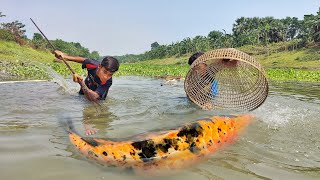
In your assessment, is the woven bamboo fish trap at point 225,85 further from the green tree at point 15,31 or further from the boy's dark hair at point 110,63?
the green tree at point 15,31

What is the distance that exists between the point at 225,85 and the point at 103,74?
261 centimetres

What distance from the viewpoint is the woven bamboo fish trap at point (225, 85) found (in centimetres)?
576

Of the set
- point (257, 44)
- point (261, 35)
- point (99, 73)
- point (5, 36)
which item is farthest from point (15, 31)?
point (261, 35)

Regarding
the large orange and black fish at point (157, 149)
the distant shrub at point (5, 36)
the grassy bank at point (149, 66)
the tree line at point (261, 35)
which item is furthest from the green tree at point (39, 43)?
the large orange and black fish at point (157, 149)

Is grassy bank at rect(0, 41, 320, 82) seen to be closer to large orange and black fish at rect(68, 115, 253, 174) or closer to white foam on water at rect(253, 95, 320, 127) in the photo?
white foam on water at rect(253, 95, 320, 127)

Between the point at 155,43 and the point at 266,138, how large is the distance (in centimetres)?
16835

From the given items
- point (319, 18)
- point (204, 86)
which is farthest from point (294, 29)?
point (204, 86)

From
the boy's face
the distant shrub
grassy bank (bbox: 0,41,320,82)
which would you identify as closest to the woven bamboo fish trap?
the boy's face

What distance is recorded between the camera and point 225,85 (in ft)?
22.5

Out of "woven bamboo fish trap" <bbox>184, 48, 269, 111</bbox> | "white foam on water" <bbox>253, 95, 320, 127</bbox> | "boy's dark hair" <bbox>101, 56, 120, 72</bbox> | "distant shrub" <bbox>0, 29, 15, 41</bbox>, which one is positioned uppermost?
"distant shrub" <bbox>0, 29, 15, 41</bbox>

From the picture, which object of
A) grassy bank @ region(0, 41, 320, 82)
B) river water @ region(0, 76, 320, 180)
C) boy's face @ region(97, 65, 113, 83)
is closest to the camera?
river water @ region(0, 76, 320, 180)

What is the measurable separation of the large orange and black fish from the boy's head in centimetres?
250

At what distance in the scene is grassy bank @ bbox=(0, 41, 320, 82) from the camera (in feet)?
49.3

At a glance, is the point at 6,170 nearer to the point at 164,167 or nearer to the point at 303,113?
the point at 164,167
